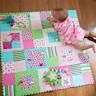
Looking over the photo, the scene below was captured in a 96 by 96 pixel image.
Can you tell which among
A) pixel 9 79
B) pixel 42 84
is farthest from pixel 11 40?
pixel 42 84

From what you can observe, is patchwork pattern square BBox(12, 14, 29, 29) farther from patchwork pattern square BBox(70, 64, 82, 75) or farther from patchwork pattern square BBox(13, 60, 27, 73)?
patchwork pattern square BBox(70, 64, 82, 75)

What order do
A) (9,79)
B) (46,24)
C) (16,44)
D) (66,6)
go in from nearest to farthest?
(9,79) → (16,44) → (46,24) → (66,6)

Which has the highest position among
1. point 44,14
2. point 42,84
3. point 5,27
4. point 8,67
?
point 44,14

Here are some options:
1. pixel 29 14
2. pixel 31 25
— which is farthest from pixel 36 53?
pixel 29 14

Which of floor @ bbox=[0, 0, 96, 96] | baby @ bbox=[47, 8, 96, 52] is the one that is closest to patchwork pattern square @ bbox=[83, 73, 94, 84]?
floor @ bbox=[0, 0, 96, 96]

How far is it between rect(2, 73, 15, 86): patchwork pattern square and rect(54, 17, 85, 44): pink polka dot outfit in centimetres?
47

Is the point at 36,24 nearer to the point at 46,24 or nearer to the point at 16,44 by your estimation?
the point at 46,24

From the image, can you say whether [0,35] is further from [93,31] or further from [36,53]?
[93,31]

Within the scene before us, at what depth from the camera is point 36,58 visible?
1396mm

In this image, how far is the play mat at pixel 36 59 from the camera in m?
1.32

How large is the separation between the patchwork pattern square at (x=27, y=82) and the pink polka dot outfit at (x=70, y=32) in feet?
1.16

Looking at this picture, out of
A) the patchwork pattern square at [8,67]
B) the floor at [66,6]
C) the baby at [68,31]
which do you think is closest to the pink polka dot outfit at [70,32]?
the baby at [68,31]

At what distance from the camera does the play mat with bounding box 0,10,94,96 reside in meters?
1.32

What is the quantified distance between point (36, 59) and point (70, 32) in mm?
329
